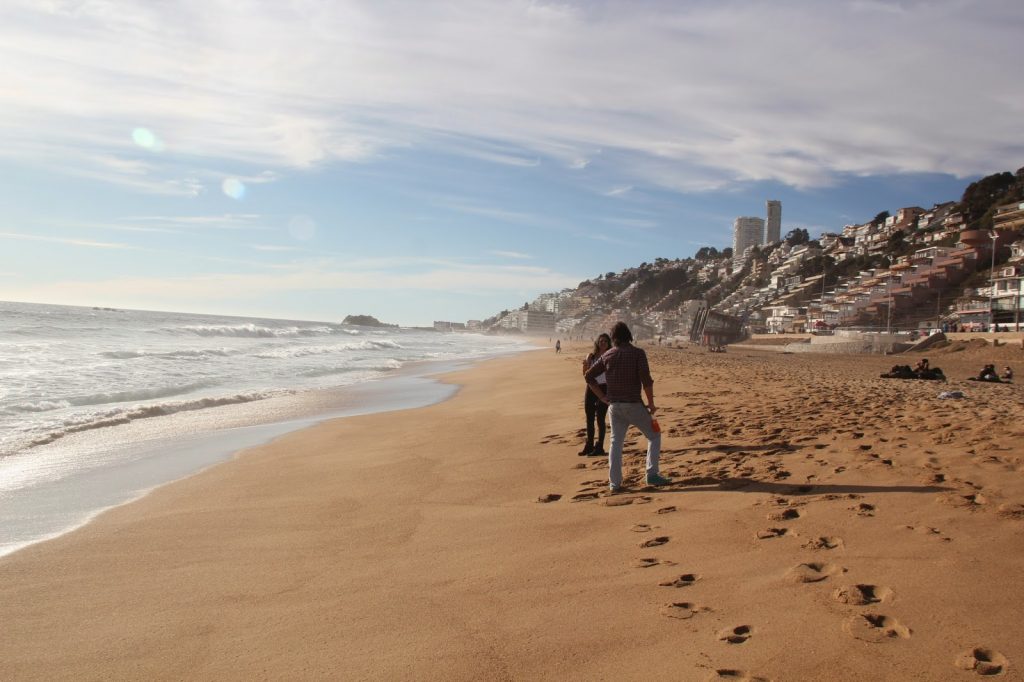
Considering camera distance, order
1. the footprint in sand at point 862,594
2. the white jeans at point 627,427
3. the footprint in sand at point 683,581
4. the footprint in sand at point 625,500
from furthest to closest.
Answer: the white jeans at point 627,427
the footprint in sand at point 625,500
the footprint in sand at point 683,581
the footprint in sand at point 862,594

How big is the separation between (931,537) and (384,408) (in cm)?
1119

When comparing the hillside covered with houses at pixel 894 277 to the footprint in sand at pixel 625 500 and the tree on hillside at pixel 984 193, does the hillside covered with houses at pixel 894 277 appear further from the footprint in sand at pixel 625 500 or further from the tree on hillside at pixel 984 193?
the footprint in sand at pixel 625 500

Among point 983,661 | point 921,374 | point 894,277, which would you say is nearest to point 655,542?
point 983,661

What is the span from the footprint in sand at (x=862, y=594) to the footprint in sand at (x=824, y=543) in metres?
0.56

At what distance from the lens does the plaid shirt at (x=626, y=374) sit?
5535mm

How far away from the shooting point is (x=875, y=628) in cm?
265

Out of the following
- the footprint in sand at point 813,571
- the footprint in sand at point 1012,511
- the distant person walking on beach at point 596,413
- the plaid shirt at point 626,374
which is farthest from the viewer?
the distant person walking on beach at point 596,413

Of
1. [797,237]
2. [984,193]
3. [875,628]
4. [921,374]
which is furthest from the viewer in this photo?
[797,237]

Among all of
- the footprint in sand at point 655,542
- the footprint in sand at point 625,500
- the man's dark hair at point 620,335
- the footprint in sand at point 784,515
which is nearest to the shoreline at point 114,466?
the footprint in sand at point 625,500

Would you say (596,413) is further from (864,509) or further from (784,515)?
(864,509)

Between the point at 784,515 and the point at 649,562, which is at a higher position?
the point at 784,515

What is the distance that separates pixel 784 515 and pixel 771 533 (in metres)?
0.40

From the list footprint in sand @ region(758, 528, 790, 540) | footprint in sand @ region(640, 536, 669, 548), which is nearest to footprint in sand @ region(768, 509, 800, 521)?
footprint in sand @ region(758, 528, 790, 540)

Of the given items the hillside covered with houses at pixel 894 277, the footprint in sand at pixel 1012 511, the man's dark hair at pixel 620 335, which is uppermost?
the hillside covered with houses at pixel 894 277
